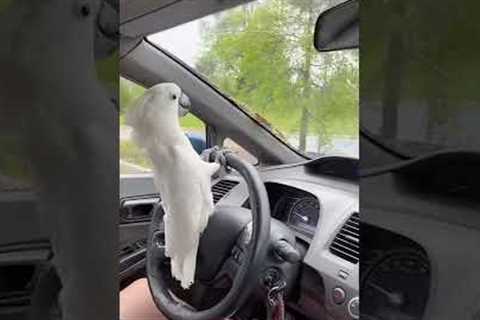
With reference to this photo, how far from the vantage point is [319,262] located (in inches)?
66.3

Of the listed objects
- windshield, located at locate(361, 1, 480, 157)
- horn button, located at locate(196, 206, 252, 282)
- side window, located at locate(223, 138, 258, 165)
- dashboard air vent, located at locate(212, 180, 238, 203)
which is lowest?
horn button, located at locate(196, 206, 252, 282)

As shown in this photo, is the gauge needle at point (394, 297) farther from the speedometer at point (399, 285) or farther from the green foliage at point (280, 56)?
the green foliage at point (280, 56)

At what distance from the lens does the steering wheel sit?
1.62 metres

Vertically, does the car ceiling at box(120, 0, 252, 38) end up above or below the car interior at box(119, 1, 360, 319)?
above

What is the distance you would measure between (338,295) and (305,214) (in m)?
0.42

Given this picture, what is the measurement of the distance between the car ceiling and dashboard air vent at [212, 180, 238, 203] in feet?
2.51

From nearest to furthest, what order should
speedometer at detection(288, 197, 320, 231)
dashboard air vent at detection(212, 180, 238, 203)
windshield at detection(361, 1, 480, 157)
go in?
1. windshield at detection(361, 1, 480, 157)
2. speedometer at detection(288, 197, 320, 231)
3. dashboard air vent at detection(212, 180, 238, 203)

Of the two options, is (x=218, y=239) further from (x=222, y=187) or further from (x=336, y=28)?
(x=336, y=28)

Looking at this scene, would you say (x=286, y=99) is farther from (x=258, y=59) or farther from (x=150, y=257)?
(x=150, y=257)

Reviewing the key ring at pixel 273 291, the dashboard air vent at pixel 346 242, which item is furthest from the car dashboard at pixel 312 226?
the key ring at pixel 273 291

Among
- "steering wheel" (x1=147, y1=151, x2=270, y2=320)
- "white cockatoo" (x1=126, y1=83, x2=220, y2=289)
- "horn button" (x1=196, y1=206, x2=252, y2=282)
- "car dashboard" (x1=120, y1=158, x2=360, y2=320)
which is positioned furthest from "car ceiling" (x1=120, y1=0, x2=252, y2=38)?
"horn button" (x1=196, y1=206, x2=252, y2=282)

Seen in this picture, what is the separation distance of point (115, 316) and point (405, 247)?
32cm

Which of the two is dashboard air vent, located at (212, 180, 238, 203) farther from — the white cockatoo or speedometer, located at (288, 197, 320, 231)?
the white cockatoo

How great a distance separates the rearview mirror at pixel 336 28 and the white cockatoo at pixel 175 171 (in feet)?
1.42
